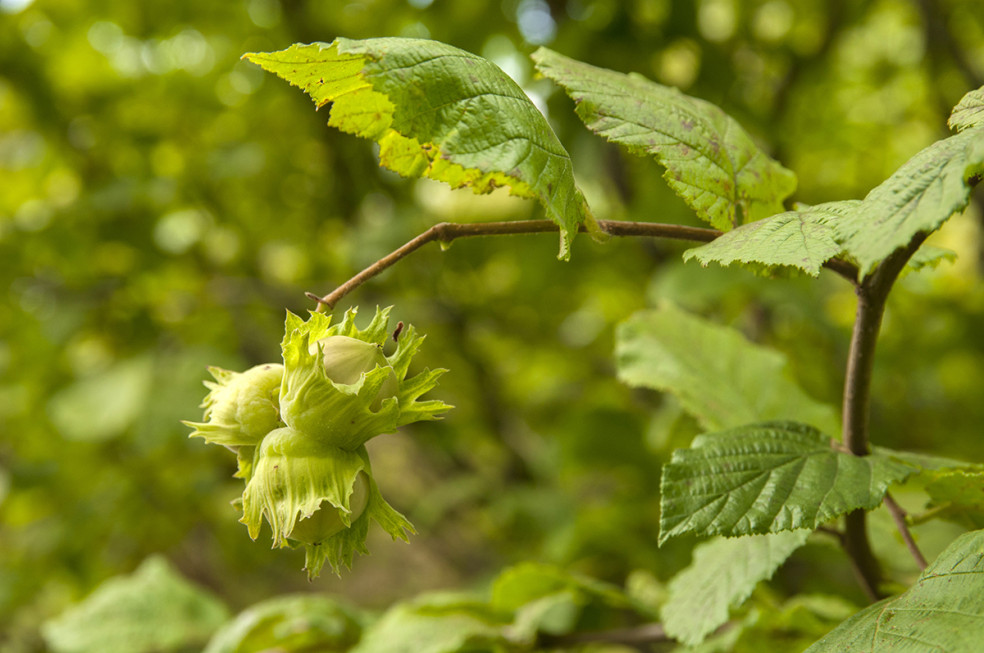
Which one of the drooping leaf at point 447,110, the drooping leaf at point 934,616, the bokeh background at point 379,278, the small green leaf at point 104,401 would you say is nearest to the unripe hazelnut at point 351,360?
the drooping leaf at point 447,110

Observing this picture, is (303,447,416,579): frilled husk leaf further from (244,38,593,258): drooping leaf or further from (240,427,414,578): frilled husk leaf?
(244,38,593,258): drooping leaf

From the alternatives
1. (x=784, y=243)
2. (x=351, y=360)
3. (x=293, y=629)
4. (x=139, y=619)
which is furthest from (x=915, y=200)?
(x=139, y=619)

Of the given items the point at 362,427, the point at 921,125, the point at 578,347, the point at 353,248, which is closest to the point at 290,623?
the point at 362,427

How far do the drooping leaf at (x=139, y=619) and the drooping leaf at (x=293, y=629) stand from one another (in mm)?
200

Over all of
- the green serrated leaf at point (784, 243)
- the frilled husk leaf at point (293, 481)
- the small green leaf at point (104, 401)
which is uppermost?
the green serrated leaf at point (784, 243)

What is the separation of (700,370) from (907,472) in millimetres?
363

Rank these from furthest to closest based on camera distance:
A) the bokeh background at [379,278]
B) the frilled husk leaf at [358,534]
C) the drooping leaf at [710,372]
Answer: the bokeh background at [379,278] < the drooping leaf at [710,372] < the frilled husk leaf at [358,534]

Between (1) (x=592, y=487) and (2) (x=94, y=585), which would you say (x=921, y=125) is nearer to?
(1) (x=592, y=487)

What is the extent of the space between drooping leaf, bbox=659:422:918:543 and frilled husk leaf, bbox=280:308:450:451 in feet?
0.62

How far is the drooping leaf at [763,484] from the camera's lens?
0.53m

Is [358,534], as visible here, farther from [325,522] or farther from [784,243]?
[784,243]

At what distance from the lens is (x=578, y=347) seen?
2.42 meters

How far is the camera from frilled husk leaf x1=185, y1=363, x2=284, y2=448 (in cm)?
62

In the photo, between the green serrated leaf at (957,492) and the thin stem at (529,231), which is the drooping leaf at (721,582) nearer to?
the green serrated leaf at (957,492)
